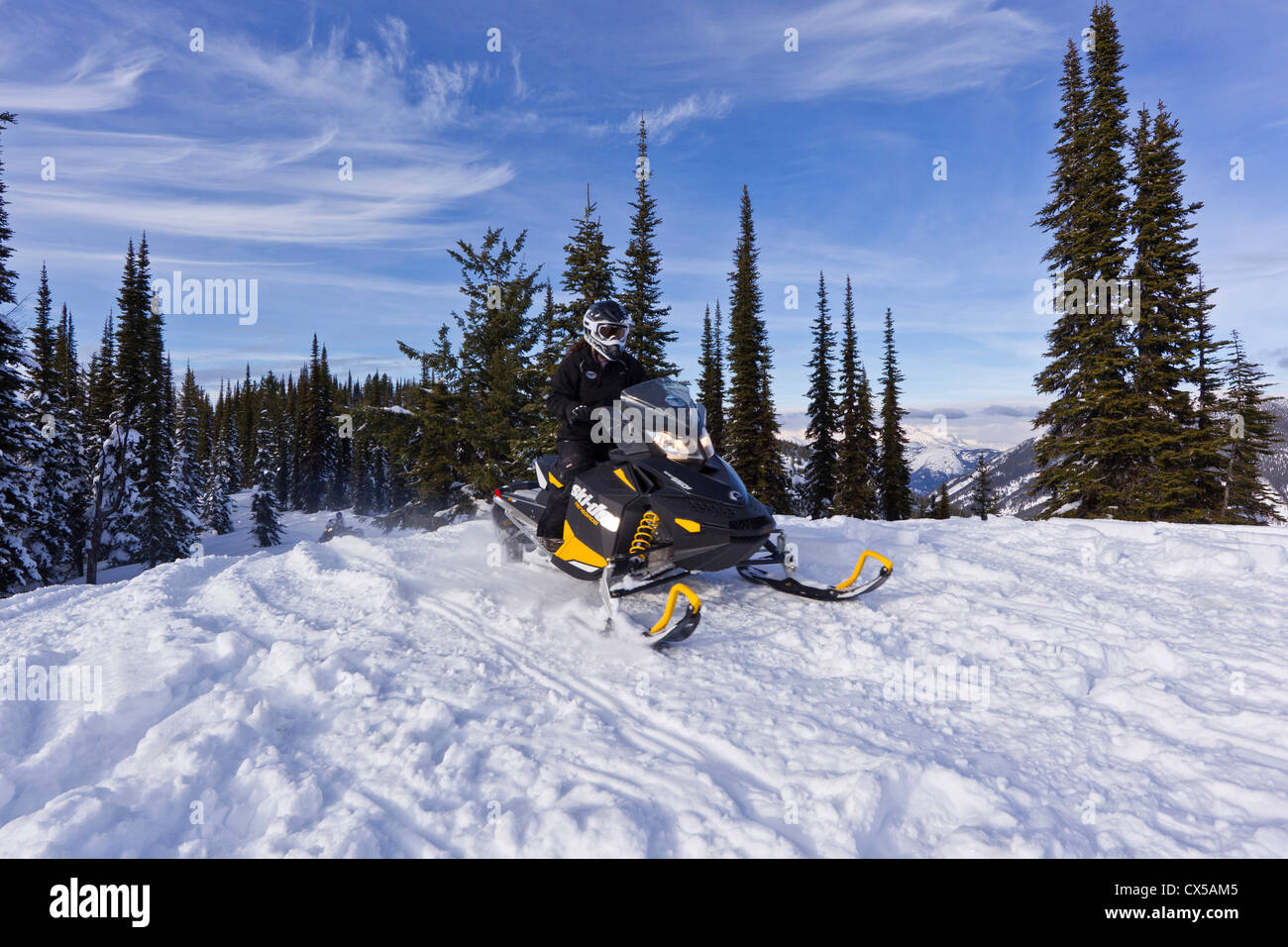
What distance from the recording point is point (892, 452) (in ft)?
130

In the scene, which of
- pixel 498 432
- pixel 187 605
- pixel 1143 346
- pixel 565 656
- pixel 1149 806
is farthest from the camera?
pixel 498 432

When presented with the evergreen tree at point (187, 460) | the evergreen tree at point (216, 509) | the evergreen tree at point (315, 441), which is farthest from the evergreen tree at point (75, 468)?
the evergreen tree at point (315, 441)

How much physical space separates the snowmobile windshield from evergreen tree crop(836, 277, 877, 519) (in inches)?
1275

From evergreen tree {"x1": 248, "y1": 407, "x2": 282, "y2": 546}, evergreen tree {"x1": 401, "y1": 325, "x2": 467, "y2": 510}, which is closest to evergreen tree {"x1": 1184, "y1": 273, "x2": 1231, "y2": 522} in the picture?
evergreen tree {"x1": 401, "y1": 325, "x2": 467, "y2": 510}

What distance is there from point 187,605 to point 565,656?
3021 mm

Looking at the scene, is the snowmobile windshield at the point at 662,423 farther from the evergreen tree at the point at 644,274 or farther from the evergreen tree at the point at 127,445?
the evergreen tree at the point at 127,445

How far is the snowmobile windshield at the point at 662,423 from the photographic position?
4816 mm

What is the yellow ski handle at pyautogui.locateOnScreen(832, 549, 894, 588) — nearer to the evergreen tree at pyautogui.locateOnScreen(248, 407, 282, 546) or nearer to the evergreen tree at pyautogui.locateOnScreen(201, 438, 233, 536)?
the evergreen tree at pyautogui.locateOnScreen(248, 407, 282, 546)

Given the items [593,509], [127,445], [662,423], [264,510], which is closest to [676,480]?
[662,423]

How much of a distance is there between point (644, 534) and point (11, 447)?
2669 centimetres
